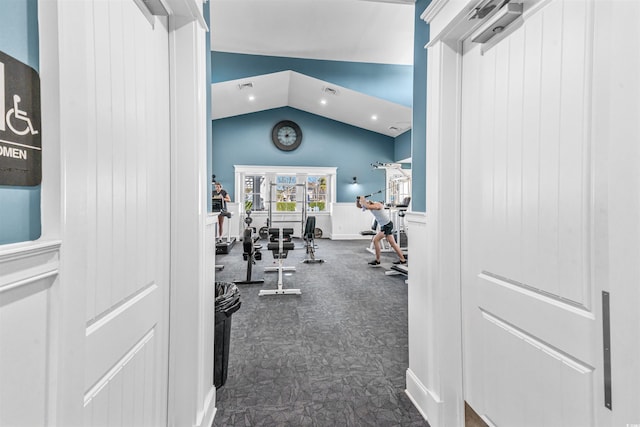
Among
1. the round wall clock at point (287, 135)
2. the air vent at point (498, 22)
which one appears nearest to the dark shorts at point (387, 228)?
the air vent at point (498, 22)

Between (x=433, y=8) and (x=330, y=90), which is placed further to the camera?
(x=330, y=90)

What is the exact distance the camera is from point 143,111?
3.38 ft

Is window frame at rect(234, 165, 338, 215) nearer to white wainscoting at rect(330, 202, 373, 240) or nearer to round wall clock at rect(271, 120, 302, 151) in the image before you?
white wainscoting at rect(330, 202, 373, 240)

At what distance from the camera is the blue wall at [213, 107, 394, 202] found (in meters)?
8.34

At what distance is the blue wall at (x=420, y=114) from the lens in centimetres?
167

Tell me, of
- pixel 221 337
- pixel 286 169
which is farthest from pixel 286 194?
pixel 221 337

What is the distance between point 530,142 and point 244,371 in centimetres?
204

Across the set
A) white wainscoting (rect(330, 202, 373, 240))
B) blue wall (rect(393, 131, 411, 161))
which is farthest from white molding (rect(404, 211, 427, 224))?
white wainscoting (rect(330, 202, 373, 240))

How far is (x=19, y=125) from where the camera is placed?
1.79ft

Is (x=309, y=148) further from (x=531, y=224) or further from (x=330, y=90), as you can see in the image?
(x=531, y=224)

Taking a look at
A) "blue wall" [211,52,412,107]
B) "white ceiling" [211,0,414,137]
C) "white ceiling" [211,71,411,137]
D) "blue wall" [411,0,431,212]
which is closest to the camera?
"blue wall" [411,0,431,212]

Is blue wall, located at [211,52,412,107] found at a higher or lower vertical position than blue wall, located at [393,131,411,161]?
higher

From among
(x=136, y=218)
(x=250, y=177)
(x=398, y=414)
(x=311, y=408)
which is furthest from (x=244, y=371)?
(x=250, y=177)

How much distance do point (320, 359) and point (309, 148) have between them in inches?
282
